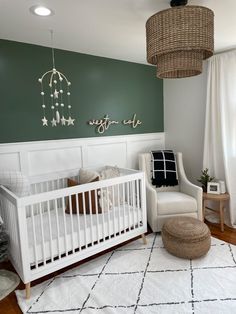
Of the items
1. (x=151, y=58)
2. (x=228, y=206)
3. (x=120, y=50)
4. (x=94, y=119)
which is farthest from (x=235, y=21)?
(x=228, y=206)

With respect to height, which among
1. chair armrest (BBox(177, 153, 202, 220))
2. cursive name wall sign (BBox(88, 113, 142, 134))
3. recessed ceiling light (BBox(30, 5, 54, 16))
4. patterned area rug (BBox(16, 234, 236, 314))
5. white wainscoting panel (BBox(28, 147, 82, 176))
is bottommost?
patterned area rug (BBox(16, 234, 236, 314))

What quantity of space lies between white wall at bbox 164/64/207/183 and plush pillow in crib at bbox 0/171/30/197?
2.57 metres

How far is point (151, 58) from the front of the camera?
68.8 inches

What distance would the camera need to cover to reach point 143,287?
2092 millimetres

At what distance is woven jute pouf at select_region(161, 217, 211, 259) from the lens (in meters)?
2.39

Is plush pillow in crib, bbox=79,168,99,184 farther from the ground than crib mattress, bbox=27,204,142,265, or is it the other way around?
plush pillow in crib, bbox=79,168,99,184

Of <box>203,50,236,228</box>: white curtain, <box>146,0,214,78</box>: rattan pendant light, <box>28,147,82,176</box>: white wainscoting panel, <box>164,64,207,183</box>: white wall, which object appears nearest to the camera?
<box>146,0,214,78</box>: rattan pendant light

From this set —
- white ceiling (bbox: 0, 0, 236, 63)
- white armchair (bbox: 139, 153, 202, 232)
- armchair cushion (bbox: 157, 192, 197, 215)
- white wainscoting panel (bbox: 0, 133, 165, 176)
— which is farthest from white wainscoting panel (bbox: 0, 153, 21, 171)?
armchair cushion (bbox: 157, 192, 197, 215)

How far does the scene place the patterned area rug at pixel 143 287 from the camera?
186 cm

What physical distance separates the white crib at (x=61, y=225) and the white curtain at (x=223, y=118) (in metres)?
1.31

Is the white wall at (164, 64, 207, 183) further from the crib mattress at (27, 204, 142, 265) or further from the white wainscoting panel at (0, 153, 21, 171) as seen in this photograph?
the white wainscoting panel at (0, 153, 21, 171)

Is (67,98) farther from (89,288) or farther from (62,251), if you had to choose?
(89,288)

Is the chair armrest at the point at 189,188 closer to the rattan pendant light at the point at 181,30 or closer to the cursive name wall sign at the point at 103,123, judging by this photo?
the cursive name wall sign at the point at 103,123

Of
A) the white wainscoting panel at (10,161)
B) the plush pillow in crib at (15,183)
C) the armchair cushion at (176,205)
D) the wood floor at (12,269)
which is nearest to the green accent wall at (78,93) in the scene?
the white wainscoting panel at (10,161)
